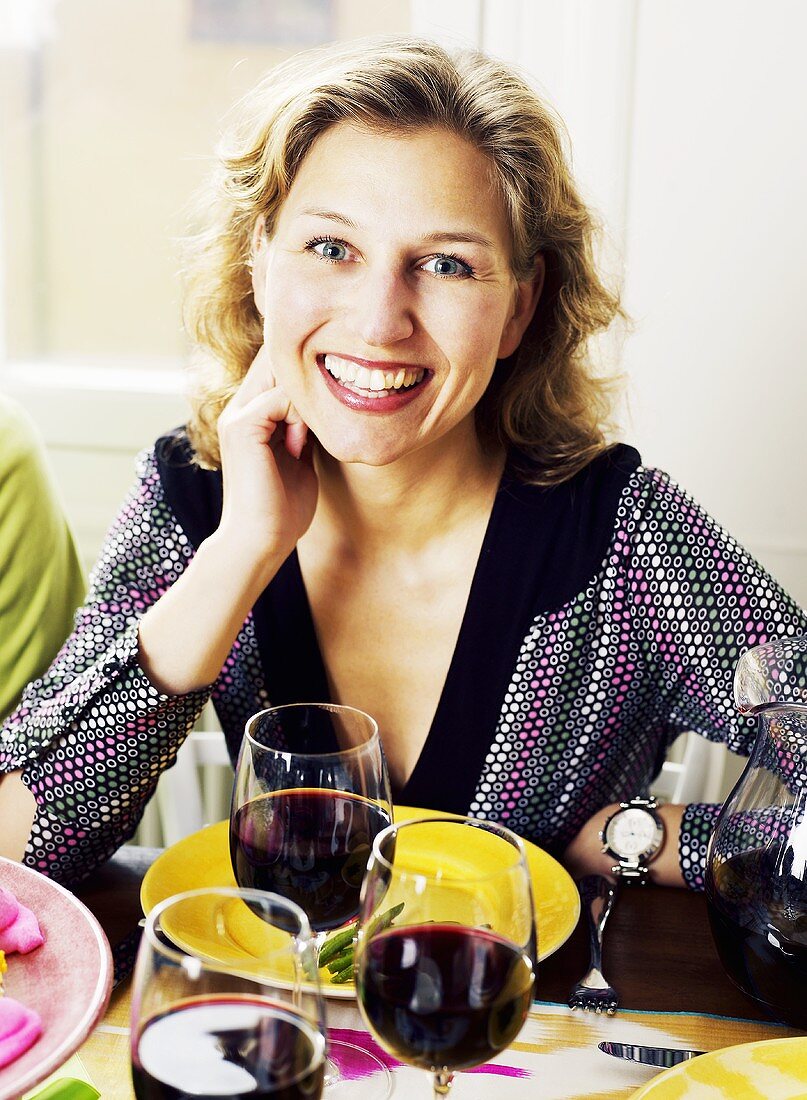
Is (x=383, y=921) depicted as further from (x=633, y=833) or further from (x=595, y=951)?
(x=633, y=833)

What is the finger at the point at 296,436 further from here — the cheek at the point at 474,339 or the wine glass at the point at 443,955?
the wine glass at the point at 443,955

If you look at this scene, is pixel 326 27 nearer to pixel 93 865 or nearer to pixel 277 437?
pixel 277 437

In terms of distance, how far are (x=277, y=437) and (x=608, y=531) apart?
0.41 meters

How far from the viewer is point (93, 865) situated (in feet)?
3.66

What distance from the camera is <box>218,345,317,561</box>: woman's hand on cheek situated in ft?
4.15

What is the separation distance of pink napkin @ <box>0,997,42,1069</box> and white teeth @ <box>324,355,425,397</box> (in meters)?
0.73

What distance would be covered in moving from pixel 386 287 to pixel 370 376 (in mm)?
98

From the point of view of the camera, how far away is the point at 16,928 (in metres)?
0.81

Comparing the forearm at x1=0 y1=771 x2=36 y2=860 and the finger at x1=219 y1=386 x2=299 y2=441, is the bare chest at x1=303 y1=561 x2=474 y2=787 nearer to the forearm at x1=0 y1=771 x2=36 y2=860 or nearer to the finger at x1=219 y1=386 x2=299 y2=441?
the finger at x1=219 y1=386 x2=299 y2=441

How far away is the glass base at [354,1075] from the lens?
2.50ft

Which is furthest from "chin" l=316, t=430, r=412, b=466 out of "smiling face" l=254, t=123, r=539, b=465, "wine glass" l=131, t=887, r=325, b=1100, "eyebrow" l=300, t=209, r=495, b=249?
"wine glass" l=131, t=887, r=325, b=1100

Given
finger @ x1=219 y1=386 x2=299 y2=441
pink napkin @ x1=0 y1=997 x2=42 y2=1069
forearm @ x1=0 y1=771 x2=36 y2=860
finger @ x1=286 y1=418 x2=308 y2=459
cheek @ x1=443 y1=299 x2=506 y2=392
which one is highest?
cheek @ x1=443 y1=299 x2=506 y2=392

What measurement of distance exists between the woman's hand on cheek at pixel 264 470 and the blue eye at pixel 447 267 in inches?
9.1

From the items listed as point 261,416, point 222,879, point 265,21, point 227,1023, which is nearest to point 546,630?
point 261,416
